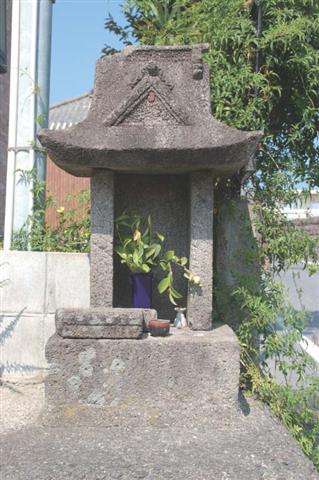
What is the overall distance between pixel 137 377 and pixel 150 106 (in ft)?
5.17

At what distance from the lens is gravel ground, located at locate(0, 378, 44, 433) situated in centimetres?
307

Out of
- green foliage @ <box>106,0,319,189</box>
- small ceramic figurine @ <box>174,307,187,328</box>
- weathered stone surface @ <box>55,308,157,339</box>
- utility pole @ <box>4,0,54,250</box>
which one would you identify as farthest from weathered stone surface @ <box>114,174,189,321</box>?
utility pole @ <box>4,0,54,250</box>

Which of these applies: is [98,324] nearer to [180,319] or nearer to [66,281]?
[180,319]

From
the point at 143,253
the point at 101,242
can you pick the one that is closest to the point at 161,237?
the point at 143,253

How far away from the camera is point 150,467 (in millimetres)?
2273

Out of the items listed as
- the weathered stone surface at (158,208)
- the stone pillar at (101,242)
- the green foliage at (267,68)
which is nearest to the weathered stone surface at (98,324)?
the stone pillar at (101,242)

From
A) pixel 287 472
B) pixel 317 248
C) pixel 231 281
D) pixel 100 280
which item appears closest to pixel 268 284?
pixel 231 281

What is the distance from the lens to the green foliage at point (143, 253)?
3295 millimetres

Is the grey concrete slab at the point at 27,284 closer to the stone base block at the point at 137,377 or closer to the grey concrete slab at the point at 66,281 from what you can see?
the grey concrete slab at the point at 66,281

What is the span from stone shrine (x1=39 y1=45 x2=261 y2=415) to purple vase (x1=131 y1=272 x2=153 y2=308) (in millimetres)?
191

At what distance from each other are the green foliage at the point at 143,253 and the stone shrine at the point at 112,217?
14cm

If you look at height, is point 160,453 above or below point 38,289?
below

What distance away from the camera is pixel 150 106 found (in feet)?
10.2

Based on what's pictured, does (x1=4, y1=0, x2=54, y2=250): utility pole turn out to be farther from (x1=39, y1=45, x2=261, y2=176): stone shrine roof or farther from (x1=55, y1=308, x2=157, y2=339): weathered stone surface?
(x1=55, y1=308, x2=157, y2=339): weathered stone surface
